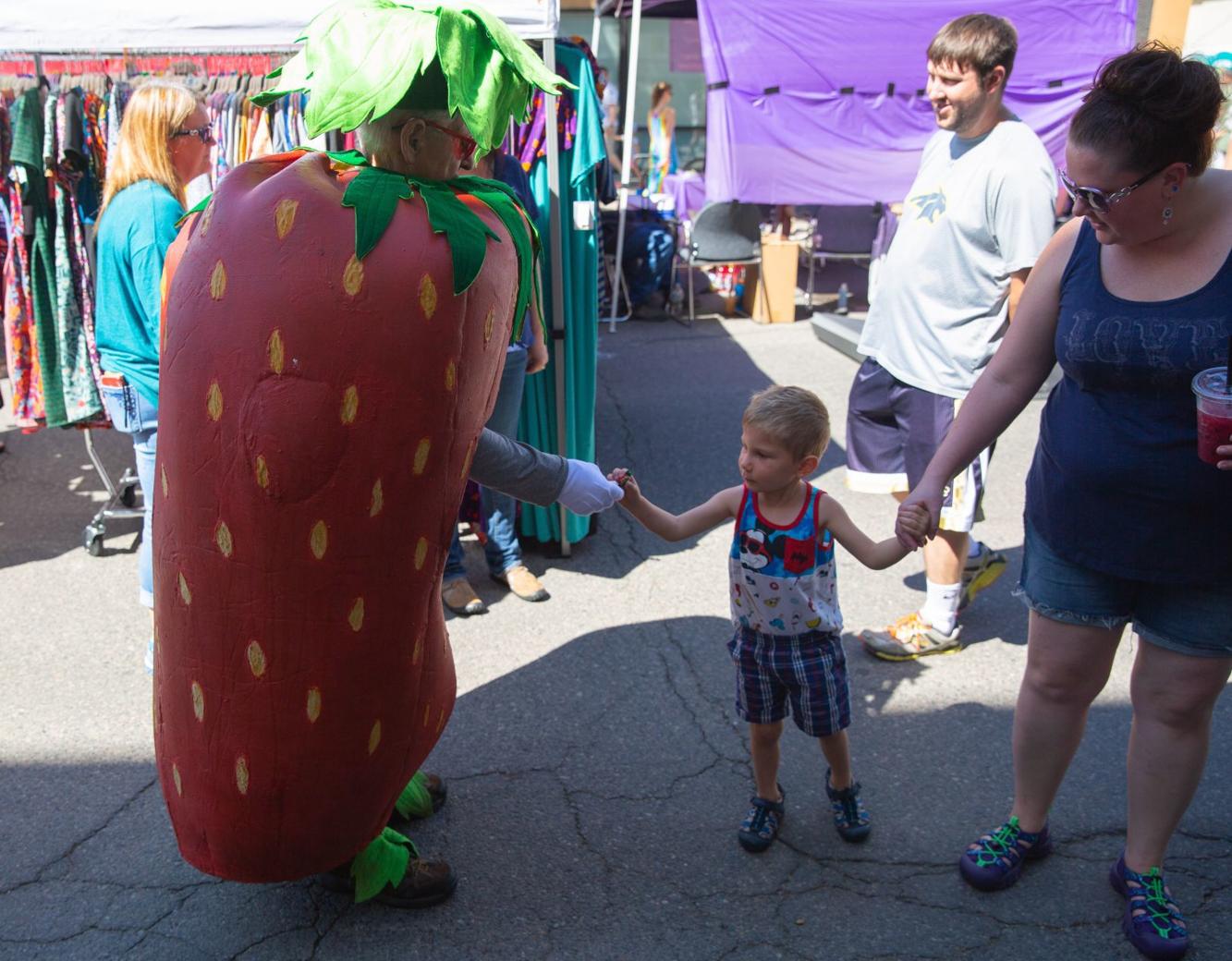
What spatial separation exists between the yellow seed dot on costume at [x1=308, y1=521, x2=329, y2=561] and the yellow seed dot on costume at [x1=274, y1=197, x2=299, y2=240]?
460mm

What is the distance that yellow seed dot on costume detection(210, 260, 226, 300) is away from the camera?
172cm

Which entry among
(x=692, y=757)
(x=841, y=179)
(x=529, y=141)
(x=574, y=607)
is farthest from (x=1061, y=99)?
(x=692, y=757)

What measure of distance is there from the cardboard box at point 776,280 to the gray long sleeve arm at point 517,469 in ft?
22.4

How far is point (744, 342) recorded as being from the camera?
326 inches

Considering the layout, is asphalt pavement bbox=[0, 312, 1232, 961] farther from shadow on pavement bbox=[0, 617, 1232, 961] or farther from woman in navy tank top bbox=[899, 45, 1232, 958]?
woman in navy tank top bbox=[899, 45, 1232, 958]

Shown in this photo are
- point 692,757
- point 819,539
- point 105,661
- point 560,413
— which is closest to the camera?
point 819,539

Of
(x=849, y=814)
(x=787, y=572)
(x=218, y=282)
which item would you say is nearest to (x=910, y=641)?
(x=849, y=814)

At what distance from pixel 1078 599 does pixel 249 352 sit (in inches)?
65.3

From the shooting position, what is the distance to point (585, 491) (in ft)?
7.72

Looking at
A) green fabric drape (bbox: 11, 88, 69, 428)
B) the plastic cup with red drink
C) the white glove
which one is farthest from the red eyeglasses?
green fabric drape (bbox: 11, 88, 69, 428)

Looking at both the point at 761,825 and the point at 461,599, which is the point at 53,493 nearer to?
the point at 461,599

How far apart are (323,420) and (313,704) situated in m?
0.52

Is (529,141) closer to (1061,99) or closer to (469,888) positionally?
(469,888)

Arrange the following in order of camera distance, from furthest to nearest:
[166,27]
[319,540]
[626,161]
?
1. [626,161]
2. [166,27]
3. [319,540]
